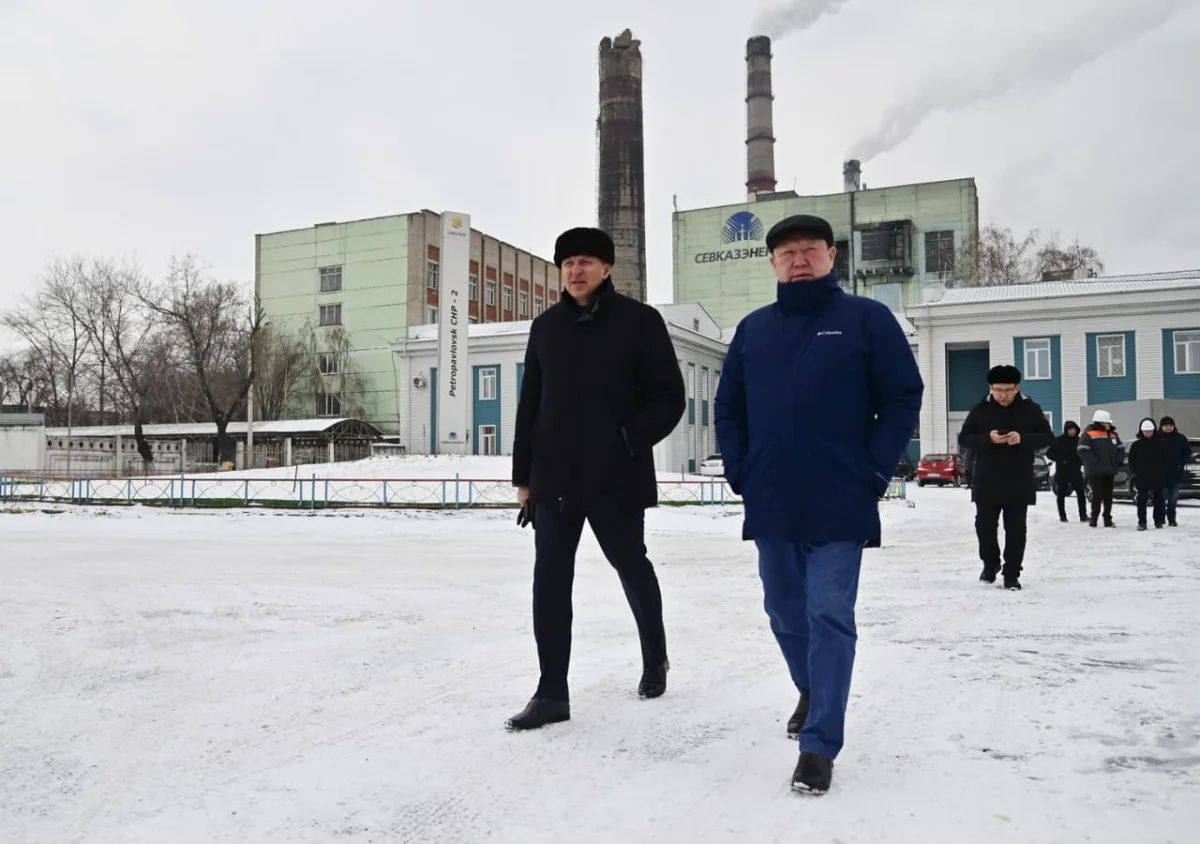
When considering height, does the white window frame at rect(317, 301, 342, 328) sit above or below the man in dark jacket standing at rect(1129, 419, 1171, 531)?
above

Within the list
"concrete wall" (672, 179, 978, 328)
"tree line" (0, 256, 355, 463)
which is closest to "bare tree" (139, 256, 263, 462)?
"tree line" (0, 256, 355, 463)

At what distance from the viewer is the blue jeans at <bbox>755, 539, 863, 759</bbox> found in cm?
325

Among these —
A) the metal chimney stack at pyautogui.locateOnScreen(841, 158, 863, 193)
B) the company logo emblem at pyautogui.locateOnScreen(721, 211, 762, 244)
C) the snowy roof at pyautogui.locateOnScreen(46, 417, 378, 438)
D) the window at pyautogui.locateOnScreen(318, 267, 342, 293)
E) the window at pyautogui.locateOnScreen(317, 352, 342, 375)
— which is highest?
the metal chimney stack at pyautogui.locateOnScreen(841, 158, 863, 193)

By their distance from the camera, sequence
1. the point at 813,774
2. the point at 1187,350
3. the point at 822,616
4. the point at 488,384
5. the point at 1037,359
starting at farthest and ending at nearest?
the point at 488,384
the point at 1037,359
the point at 1187,350
the point at 822,616
the point at 813,774

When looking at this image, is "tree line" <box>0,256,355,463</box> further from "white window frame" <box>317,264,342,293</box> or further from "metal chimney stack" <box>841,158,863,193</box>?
"metal chimney stack" <box>841,158,863,193</box>

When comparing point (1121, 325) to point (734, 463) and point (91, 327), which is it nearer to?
Answer: point (734, 463)

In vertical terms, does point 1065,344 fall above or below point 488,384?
above

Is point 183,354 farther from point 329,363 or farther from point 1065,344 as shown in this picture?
point 1065,344

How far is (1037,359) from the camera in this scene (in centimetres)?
4175

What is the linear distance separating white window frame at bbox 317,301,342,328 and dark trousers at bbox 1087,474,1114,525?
49.4 meters

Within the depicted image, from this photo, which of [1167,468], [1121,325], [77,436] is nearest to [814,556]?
[1167,468]

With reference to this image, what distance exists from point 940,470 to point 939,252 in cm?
2635

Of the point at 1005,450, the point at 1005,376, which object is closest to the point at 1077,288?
the point at 1005,376

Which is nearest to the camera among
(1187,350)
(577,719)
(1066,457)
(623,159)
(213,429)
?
(577,719)
